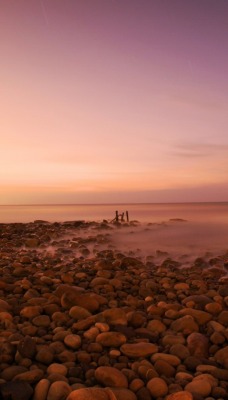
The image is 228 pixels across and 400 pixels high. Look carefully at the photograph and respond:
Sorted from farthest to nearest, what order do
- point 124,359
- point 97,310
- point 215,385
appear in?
1. point 97,310
2. point 124,359
3. point 215,385

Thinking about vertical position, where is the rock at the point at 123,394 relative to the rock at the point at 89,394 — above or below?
below

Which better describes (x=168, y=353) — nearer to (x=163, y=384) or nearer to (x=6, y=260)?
(x=163, y=384)

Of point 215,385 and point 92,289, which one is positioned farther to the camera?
point 92,289

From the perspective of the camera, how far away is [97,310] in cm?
586

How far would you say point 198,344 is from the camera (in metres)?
4.52

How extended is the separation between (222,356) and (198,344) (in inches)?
14.5

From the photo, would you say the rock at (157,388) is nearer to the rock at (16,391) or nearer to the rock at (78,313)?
the rock at (16,391)

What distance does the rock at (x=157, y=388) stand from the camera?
344 cm

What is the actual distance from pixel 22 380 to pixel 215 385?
2063mm

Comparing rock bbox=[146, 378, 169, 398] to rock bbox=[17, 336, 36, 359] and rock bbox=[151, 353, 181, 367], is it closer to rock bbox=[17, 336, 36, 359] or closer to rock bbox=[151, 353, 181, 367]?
rock bbox=[151, 353, 181, 367]

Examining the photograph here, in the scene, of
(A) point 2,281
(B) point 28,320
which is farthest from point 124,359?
(A) point 2,281

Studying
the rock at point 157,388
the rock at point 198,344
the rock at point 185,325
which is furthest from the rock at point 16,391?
the rock at point 185,325

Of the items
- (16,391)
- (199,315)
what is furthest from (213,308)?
(16,391)

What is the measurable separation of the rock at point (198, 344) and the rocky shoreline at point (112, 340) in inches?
0.6
